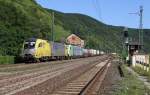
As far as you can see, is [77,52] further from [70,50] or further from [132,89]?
[132,89]

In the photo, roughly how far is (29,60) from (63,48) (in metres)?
26.9

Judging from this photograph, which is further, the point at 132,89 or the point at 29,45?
the point at 29,45

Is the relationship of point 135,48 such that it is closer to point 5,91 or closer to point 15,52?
point 15,52

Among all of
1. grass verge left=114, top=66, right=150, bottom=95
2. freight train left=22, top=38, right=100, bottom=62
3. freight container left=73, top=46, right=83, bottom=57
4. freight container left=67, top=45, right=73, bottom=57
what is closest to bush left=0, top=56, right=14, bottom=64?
freight train left=22, top=38, right=100, bottom=62

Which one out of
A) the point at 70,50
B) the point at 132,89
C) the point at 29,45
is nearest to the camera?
the point at 132,89

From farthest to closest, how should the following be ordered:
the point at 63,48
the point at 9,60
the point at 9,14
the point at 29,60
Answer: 1. the point at 9,14
2. the point at 63,48
3. the point at 29,60
4. the point at 9,60

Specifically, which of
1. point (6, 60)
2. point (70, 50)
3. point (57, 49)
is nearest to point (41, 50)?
point (6, 60)

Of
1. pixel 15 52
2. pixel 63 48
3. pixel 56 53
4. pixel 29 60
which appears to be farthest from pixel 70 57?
pixel 29 60

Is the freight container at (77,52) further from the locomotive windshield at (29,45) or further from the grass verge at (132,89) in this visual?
the grass verge at (132,89)

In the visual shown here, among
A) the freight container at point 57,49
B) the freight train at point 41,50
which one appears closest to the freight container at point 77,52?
the freight train at point 41,50

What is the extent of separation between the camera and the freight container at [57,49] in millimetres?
82000

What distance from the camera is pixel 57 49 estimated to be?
286ft

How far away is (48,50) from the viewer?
249 ft

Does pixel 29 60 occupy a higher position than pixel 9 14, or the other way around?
pixel 9 14
